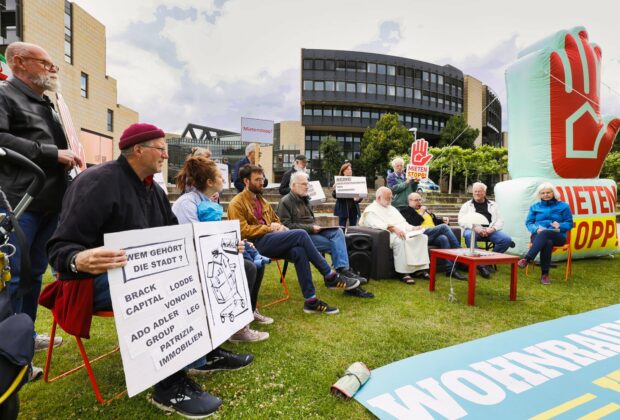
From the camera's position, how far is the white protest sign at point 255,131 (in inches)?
675

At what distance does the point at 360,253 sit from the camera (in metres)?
4.92

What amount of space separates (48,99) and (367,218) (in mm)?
4214

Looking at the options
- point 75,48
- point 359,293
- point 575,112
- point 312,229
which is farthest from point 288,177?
point 75,48

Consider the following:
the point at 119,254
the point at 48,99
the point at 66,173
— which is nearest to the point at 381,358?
the point at 119,254

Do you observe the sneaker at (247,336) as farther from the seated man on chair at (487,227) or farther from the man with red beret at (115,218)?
the seated man on chair at (487,227)

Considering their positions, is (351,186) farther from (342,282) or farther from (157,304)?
(157,304)

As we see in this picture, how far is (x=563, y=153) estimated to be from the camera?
6.45 metres

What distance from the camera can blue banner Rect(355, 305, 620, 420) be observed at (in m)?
1.94

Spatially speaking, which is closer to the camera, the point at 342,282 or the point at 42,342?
the point at 42,342

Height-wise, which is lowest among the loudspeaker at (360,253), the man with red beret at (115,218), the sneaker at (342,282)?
the sneaker at (342,282)

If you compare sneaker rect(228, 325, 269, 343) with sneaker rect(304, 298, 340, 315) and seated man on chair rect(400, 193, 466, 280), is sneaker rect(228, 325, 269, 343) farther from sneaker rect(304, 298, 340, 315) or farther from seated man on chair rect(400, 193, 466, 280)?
seated man on chair rect(400, 193, 466, 280)

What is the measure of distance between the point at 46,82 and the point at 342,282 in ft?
10.4

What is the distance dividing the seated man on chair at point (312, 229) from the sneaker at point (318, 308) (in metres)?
0.67

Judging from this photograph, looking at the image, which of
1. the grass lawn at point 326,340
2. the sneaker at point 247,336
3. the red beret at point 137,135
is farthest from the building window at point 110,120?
the red beret at point 137,135
